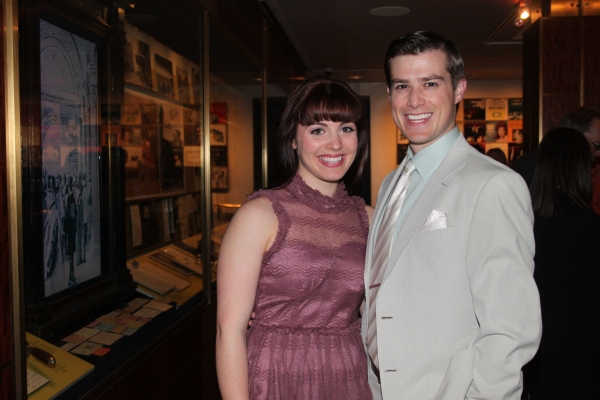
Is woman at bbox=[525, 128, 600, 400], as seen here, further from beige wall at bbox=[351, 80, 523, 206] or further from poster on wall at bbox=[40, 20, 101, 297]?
beige wall at bbox=[351, 80, 523, 206]

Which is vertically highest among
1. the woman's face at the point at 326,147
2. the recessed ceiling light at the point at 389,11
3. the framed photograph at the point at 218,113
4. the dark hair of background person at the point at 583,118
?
the recessed ceiling light at the point at 389,11

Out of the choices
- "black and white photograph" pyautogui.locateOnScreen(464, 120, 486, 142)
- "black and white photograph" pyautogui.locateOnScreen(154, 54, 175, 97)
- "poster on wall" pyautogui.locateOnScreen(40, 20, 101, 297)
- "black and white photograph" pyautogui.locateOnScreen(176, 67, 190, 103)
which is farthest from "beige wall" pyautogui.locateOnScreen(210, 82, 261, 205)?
"black and white photograph" pyautogui.locateOnScreen(464, 120, 486, 142)

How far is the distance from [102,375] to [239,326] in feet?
2.15

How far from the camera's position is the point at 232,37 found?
369 centimetres

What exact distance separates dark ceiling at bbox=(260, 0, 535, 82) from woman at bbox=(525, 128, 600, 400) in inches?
113

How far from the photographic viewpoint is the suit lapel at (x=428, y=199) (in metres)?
1.42

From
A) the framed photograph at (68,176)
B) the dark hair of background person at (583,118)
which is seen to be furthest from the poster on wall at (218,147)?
the dark hair of background person at (583,118)

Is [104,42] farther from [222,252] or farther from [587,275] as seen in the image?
[587,275]

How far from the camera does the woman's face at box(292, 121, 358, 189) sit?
1735 millimetres

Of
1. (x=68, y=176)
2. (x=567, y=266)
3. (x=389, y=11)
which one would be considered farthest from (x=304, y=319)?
(x=389, y=11)

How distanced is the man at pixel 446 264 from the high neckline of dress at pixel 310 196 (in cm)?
21

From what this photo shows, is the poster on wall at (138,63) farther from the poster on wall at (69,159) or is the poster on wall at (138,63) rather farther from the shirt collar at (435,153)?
the shirt collar at (435,153)

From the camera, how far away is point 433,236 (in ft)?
4.57

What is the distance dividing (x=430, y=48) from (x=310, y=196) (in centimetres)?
59
